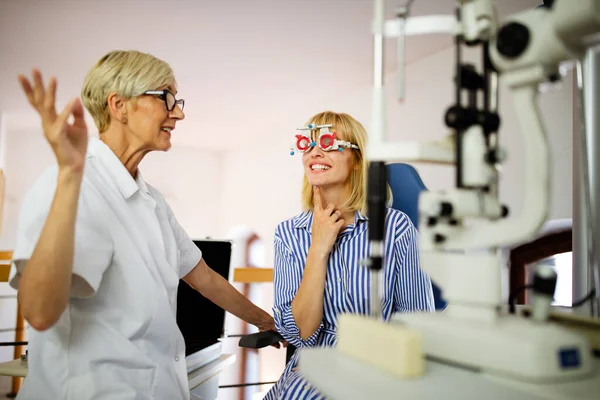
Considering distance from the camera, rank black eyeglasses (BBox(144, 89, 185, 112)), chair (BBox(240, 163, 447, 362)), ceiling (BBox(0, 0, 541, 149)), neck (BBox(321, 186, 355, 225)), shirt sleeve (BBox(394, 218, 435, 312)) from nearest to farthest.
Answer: black eyeglasses (BBox(144, 89, 185, 112)) → shirt sleeve (BBox(394, 218, 435, 312)) → neck (BBox(321, 186, 355, 225)) → chair (BBox(240, 163, 447, 362)) → ceiling (BBox(0, 0, 541, 149))

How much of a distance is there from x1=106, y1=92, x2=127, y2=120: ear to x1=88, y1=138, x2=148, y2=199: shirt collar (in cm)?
9

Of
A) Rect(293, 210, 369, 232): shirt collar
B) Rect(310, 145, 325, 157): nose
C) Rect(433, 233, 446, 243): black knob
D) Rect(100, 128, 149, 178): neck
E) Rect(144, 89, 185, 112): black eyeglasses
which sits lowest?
Rect(433, 233, 446, 243): black knob

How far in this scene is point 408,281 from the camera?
5.25 feet

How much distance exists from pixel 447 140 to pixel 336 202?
3.09 feet

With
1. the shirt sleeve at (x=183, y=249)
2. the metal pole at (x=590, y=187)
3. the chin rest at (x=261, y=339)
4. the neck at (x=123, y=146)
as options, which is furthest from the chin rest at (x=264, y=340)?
the metal pole at (x=590, y=187)

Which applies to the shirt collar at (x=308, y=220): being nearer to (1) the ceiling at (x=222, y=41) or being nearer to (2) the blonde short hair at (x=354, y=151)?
(2) the blonde short hair at (x=354, y=151)

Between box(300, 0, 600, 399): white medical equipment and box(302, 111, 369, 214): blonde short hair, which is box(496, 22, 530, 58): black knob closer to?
box(300, 0, 600, 399): white medical equipment

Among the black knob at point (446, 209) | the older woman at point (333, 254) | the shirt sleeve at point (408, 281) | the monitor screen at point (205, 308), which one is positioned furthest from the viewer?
the monitor screen at point (205, 308)

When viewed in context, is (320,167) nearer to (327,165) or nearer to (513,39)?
(327,165)

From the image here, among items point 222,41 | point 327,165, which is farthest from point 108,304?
point 222,41

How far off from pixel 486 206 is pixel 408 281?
→ 0.89 meters

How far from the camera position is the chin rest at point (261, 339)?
1.63 metres

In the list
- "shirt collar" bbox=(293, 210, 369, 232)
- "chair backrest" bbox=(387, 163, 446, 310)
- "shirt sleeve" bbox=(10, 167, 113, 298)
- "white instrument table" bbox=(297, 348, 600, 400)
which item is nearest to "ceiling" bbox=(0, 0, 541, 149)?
"chair backrest" bbox=(387, 163, 446, 310)

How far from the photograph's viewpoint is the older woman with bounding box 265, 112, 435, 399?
1.49m
